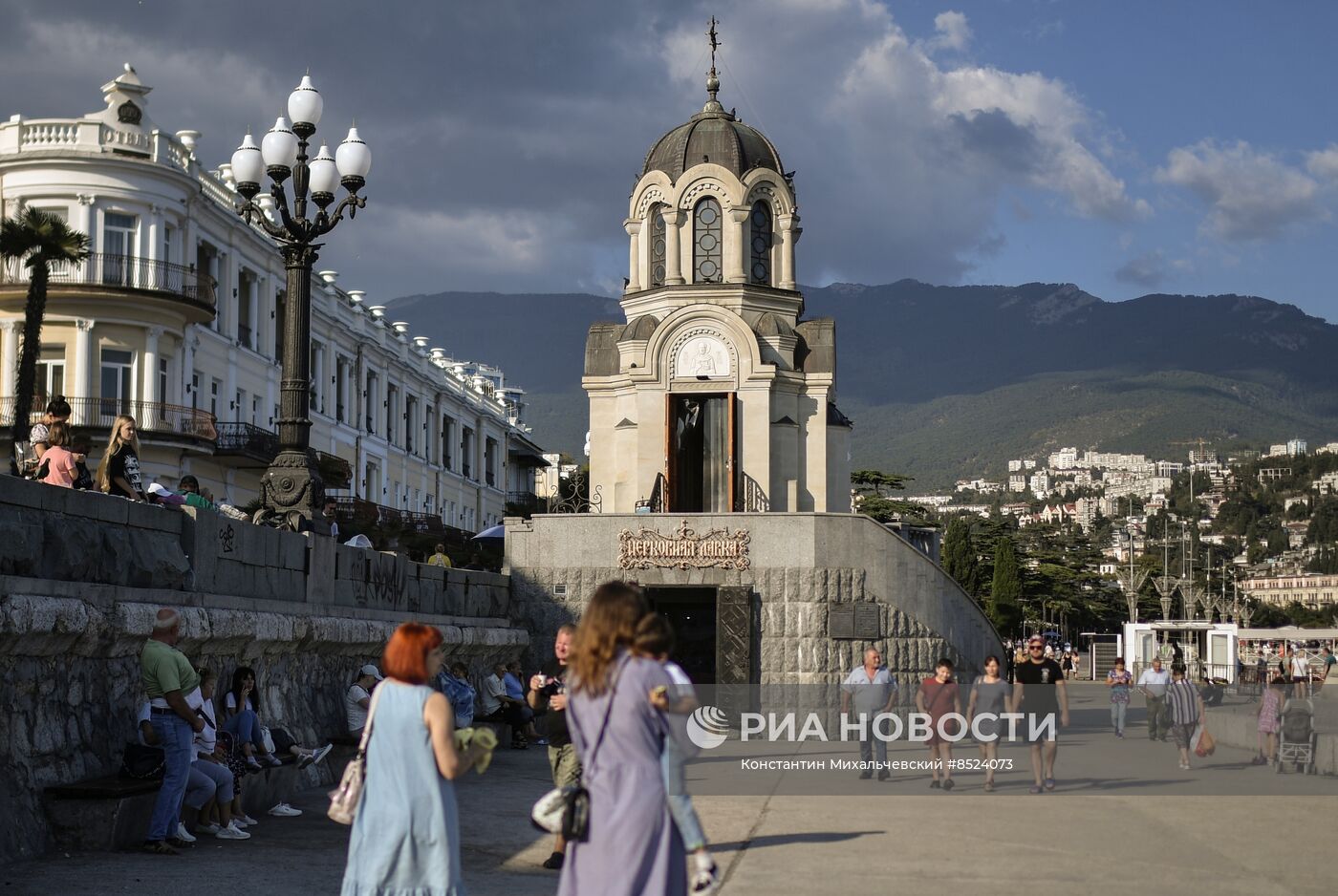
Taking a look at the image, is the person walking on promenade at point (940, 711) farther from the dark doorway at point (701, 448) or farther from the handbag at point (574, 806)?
the dark doorway at point (701, 448)

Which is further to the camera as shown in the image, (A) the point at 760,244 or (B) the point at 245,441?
(B) the point at 245,441

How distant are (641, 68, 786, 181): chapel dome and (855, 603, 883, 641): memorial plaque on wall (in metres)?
10.4

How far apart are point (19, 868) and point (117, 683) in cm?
235

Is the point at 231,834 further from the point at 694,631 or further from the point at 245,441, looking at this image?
the point at 245,441

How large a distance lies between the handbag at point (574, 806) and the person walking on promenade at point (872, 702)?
42.2 ft

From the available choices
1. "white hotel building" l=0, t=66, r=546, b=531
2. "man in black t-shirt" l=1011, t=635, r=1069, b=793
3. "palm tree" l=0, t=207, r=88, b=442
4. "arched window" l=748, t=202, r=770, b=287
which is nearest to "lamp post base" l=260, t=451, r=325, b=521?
"man in black t-shirt" l=1011, t=635, r=1069, b=793

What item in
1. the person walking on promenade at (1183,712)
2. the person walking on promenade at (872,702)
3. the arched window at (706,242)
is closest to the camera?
the person walking on promenade at (872,702)

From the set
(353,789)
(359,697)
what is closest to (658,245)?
(359,697)

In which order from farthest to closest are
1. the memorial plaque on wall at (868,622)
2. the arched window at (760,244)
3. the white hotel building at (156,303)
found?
the white hotel building at (156,303), the arched window at (760,244), the memorial plaque on wall at (868,622)

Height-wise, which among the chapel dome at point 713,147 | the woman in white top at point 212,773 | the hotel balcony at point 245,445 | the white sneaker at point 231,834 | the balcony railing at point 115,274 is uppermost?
the chapel dome at point 713,147

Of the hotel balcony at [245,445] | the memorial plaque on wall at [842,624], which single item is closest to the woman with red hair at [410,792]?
the memorial plaque on wall at [842,624]

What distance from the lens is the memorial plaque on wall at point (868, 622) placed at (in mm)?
27000

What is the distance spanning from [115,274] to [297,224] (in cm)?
2388

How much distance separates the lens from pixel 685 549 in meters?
27.6
